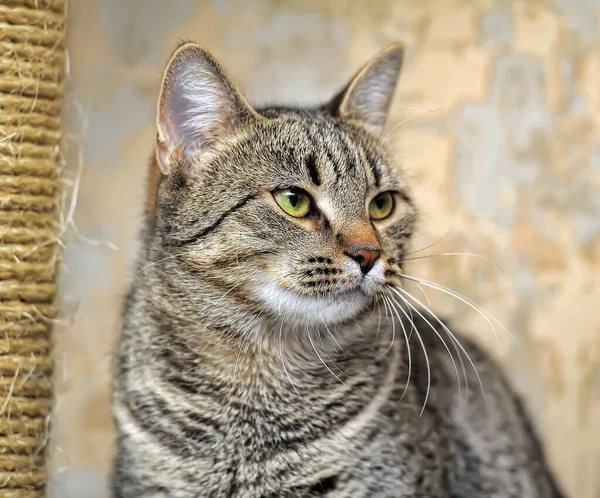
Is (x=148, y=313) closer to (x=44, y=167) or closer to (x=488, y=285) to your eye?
(x=44, y=167)

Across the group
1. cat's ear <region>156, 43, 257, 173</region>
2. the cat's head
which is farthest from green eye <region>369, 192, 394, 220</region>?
cat's ear <region>156, 43, 257, 173</region>

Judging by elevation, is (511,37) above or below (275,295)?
above

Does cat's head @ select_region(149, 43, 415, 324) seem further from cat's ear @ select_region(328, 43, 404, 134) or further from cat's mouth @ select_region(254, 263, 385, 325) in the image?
cat's ear @ select_region(328, 43, 404, 134)

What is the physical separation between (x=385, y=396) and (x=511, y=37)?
4.39ft

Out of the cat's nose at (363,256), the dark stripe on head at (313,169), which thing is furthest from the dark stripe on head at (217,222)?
the cat's nose at (363,256)

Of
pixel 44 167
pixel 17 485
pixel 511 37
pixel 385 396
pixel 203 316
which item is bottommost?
pixel 17 485

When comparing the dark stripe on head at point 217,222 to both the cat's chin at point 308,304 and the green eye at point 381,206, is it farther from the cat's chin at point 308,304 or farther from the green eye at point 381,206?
the green eye at point 381,206

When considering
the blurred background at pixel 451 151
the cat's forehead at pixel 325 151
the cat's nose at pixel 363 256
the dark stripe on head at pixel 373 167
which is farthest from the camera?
the blurred background at pixel 451 151

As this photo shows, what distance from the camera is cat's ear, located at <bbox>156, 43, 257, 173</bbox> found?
129 cm

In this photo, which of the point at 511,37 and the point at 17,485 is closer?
the point at 17,485

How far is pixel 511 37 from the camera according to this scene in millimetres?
2258

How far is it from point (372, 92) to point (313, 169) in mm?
353

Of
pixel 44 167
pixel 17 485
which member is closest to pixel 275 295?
pixel 44 167

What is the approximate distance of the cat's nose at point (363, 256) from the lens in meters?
1.22
